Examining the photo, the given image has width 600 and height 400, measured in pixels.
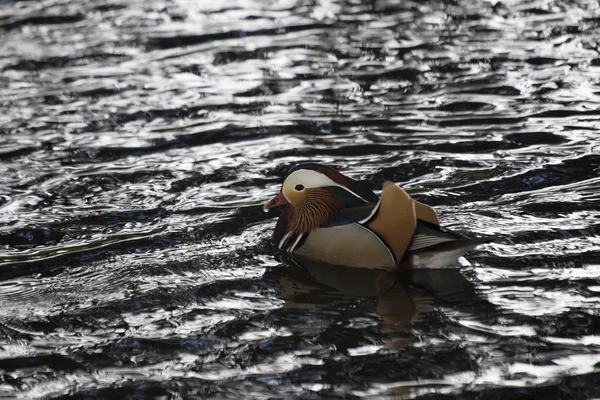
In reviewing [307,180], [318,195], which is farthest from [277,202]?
[318,195]

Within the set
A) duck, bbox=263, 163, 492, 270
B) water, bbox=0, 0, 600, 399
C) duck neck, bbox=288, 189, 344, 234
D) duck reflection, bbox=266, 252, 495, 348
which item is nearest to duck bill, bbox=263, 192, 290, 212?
duck, bbox=263, 163, 492, 270

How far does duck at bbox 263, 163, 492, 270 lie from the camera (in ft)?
19.3

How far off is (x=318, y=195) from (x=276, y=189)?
1360 millimetres

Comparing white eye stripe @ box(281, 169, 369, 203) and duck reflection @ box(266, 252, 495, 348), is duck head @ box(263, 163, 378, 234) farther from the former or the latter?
duck reflection @ box(266, 252, 495, 348)

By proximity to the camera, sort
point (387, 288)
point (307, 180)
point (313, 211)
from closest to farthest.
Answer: point (387, 288) → point (313, 211) → point (307, 180)

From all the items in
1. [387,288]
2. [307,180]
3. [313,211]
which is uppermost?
A: [307,180]

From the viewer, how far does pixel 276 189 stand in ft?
25.4

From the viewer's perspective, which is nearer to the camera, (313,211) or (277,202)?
(313,211)

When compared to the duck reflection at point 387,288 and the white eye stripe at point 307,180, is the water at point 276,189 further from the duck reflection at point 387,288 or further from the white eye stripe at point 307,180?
the white eye stripe at point 307,180

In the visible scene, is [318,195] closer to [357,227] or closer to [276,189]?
[357,227]

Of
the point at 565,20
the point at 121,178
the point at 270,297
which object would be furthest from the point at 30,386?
the point at 565,20

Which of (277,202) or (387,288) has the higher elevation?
(277,202)

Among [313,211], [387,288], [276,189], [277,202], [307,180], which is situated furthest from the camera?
[276,189]

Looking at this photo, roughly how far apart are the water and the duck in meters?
0.14
